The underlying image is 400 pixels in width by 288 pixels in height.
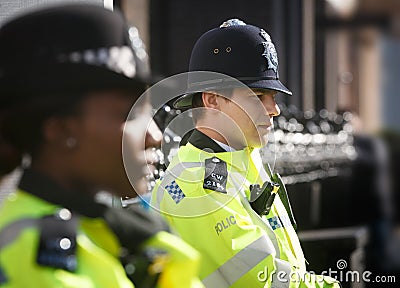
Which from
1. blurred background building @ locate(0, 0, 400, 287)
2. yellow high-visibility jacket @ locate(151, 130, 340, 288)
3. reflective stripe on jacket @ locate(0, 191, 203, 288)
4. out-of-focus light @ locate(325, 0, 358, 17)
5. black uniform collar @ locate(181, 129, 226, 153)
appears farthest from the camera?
out-of-focus light @ locate(325, 0, 358, 17)

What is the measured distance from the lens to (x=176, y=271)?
155 centimetres

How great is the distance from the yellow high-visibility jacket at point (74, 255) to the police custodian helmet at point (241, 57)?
970mm

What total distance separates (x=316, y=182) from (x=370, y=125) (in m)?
7.85

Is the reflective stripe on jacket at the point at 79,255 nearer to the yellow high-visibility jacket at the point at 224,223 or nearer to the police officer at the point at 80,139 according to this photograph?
the police officer at the point at 80,139

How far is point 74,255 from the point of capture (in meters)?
1.45

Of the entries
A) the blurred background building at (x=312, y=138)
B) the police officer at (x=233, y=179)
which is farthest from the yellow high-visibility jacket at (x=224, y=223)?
the blurred background building at (x=312, y=138)

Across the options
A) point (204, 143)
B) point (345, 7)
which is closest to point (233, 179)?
point (204, 143)

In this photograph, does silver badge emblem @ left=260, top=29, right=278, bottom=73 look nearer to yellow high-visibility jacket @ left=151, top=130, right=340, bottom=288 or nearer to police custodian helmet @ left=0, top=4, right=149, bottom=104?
yellow high-visibility jacket @ left=151, top=130, right=340, bottom=288

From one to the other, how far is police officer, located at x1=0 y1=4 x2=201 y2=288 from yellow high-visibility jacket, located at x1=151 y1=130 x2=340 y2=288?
70cm

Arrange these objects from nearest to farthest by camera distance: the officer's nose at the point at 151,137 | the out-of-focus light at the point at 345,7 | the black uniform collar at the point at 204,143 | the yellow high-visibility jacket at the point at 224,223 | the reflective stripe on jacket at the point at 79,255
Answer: the reflective stripe on jacket at the point at 79,255, the officer's nose at the point at 151,137, the yellow high-visibility jacket at the point at 224,223, the black uniform collar at the point at 204,143, the out-of-focus light at the point at 345,7

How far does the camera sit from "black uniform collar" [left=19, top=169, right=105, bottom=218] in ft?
4.91

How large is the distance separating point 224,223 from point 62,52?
0.88 meters

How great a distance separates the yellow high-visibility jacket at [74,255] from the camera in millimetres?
1423

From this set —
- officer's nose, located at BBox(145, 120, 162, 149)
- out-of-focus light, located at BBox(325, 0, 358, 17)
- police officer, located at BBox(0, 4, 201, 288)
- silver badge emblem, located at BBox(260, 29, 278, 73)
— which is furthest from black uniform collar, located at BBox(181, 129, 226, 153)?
out-of-focus light, located at BBox(325, 0, 358, 17)
